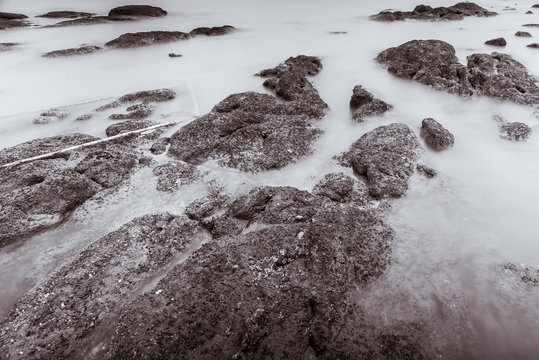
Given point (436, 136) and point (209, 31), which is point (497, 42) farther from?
point (209, 31)

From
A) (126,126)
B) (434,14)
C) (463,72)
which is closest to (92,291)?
(126,126)

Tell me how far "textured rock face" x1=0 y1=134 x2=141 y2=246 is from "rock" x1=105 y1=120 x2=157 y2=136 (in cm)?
56

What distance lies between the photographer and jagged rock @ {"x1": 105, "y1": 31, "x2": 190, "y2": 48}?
486 inches

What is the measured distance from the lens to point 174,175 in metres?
5.16

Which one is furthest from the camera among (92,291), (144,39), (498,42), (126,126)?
(144,39)

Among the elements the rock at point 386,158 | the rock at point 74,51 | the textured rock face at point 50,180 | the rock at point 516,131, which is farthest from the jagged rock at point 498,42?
the rock at point 74,51

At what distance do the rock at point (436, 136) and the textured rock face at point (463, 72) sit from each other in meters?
2.55

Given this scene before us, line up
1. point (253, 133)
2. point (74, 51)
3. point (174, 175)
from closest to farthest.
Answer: point (174, 175) → point (253, 133) → point (74, 51)

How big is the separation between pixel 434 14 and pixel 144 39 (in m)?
14.9

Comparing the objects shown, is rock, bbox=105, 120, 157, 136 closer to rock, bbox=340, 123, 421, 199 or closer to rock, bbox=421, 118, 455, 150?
rock, bbox=340, 123, 421, 199

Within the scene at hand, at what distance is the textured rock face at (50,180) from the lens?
429 centimetres

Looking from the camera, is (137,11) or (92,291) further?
(137,11)

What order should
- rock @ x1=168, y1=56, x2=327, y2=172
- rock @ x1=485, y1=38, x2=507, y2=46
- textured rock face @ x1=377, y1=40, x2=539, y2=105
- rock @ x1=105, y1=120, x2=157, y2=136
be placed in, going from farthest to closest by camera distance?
rock @ x1=485, y1=38, x2=507, y2=46 → textured rock face @ x1=377, y1=40, x2=539, y2=105 → rock @ x1=105, y1=120, x2=157, y2=136 → rock @ x1=168, y1=56, x2=327, y2=172

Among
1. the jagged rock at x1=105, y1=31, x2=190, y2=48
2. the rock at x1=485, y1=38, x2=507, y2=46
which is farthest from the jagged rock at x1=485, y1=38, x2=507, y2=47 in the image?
the jagged rock at x1=105, y1=31, x2=190, y2=48
